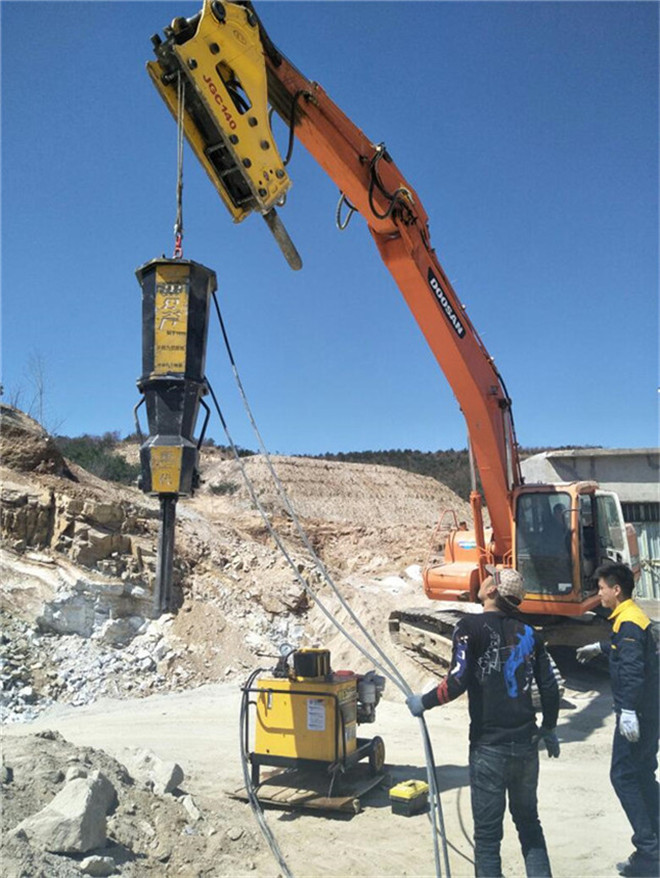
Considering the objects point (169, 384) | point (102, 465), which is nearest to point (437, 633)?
point (169, 384)

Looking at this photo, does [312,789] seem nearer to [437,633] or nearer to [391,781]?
[391,781]

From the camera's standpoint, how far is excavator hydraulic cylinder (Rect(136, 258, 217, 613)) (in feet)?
14.5

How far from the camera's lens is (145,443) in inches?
177

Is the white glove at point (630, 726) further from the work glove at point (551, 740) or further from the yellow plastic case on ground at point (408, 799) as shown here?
the yellow plastic case on ground at point (408, 799)

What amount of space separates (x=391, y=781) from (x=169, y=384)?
4.15 metres

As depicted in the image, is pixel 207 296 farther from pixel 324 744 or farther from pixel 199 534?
pixel 199 534

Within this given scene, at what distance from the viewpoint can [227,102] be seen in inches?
218

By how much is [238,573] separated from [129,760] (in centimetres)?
850

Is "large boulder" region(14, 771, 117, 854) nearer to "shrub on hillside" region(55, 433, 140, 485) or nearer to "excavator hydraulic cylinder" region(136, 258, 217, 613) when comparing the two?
"excavator hydraulic cylinder" region(136, 258, 217, 613)

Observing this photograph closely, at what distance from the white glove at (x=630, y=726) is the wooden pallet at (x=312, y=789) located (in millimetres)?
2245

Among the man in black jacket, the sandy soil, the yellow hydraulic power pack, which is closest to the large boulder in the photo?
the sandy soil

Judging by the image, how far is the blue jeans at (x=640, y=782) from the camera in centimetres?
454

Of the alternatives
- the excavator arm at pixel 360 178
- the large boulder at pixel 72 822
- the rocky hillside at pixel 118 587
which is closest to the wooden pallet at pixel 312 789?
the large boulder at pixel 72 822

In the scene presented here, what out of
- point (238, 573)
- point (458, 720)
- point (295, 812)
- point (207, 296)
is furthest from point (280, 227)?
point (238, 573)
